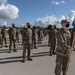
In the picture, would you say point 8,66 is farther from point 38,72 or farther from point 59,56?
point 59,56

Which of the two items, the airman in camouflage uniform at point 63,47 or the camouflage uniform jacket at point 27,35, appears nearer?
the airman in camouflage uniform at point 63,47

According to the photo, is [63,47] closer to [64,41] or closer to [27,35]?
[64,41]

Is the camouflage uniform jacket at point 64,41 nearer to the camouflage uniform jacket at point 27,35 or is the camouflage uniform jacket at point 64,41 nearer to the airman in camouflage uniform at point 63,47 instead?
the airman in camouflage uniform at point 63,47

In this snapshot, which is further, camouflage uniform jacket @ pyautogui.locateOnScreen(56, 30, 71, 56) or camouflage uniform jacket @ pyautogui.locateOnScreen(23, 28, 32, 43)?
camouflage uniform jacket @ pyautogui.locateOnScreen(23, 28, 32, 43)

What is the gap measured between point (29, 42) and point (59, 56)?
5347 mm

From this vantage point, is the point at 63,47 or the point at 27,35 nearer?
the point at 63,47

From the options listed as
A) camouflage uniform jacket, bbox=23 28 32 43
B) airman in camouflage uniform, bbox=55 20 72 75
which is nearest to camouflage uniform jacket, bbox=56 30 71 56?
airman in camouflage uniform, bbox=55 20 72 75

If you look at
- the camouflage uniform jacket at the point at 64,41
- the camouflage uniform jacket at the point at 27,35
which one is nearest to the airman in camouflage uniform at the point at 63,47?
the camouflage uniform jacket at the point at 64,41

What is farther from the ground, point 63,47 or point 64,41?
point 64,41

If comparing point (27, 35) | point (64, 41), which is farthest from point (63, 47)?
point (27, 35)

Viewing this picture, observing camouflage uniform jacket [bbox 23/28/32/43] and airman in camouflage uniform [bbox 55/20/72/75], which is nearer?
airman in camouflage uniform [bbox 55/20/72/75]

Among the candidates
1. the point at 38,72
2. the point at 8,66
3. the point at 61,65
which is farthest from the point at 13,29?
the point at 61,65

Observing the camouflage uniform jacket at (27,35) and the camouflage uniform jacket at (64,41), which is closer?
the camouflage uniform jacket at (64,41)

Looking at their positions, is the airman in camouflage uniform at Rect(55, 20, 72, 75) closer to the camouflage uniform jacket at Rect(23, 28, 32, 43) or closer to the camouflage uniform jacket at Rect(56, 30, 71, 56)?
the camouflage uniform jacket at Rect(56, 30, 71, 56)
